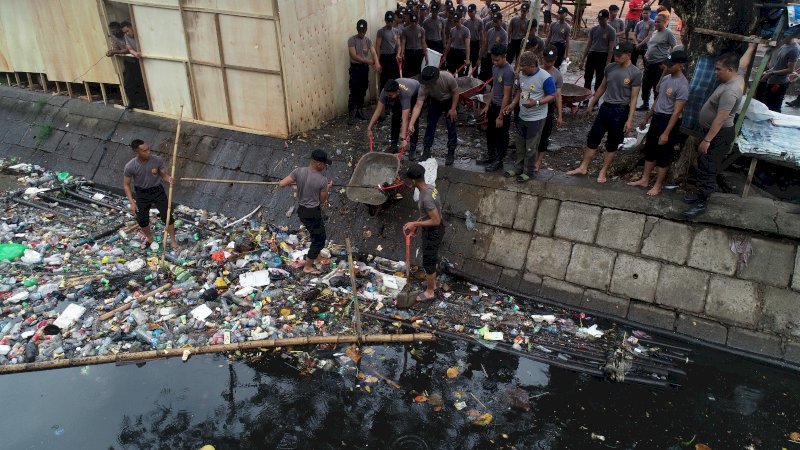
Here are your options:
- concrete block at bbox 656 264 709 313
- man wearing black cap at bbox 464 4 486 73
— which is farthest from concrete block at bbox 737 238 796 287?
man wearing black cap at bbox 464 4 486 73

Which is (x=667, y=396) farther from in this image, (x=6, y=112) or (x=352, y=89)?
(x=6, y=112)

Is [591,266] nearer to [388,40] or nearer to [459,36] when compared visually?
[388,40]

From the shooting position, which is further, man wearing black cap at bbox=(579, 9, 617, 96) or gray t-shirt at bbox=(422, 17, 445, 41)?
gray t-shirt at bbox=(422, 17, 445, 41)

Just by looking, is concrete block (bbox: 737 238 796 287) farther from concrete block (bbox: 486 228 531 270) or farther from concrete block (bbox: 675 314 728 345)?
concrete block (bbox: 486 228 531 270)

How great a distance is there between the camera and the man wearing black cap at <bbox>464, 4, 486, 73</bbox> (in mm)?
10383

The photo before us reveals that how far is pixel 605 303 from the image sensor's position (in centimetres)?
636

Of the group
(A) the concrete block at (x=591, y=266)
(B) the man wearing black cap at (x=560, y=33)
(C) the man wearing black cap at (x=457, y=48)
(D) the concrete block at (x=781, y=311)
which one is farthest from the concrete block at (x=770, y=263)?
(C) the man wearing black cap at (x=457, y=48)

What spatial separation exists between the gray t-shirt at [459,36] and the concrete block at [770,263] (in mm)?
6249

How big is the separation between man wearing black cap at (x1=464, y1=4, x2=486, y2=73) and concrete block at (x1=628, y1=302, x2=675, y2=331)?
6172 millimetres

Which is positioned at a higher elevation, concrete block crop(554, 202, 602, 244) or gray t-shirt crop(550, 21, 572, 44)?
gray t-shirt crop(550, 21, 572, 44)

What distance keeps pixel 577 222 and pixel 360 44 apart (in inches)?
192

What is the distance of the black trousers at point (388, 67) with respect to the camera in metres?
9.62

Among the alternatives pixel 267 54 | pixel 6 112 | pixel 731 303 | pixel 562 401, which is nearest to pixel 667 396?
pixel 562 401

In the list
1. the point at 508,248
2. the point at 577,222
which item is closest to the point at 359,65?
the point at 508,248
